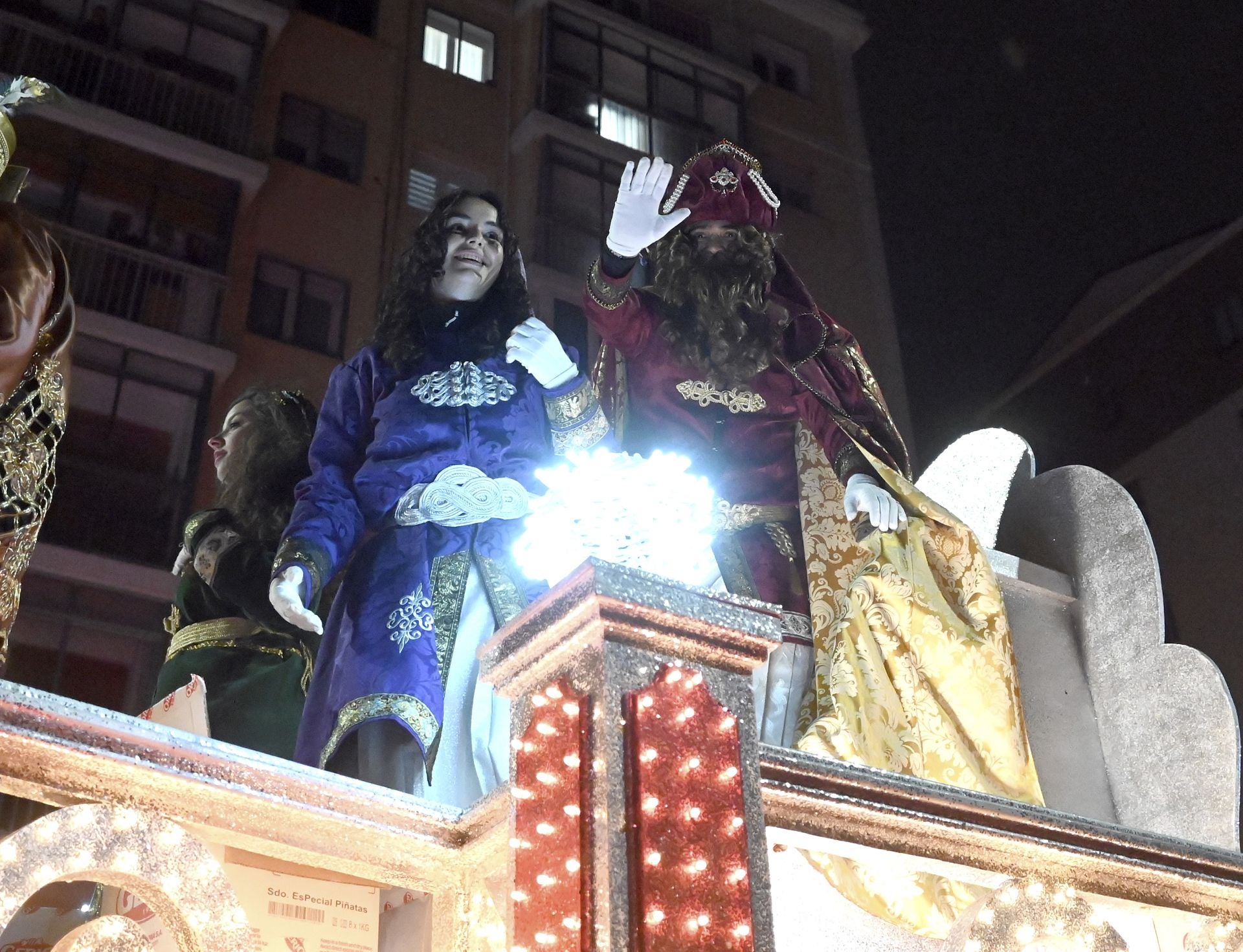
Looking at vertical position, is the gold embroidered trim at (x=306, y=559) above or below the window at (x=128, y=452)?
below

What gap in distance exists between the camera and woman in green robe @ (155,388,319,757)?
12.9ft

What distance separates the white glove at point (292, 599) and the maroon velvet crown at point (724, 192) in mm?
1836

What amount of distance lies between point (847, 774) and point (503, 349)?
6.31 feet

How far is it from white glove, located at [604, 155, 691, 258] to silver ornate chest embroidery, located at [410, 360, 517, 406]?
1.69 ft

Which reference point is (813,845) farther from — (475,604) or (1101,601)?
(1101,601)

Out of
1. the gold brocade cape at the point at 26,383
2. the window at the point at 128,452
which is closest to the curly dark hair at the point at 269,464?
the gold brocade cape at the point at 26,383

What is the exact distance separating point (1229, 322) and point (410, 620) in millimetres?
11317

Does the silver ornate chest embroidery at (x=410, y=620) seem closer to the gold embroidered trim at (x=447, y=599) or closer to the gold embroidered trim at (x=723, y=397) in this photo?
the gold embroidered trim at (x=447, y=599)

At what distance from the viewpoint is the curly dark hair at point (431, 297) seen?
3822 millimetres

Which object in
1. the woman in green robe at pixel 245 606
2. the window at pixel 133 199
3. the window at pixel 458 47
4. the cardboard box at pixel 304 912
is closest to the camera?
the cardboard box at pixel 304 912

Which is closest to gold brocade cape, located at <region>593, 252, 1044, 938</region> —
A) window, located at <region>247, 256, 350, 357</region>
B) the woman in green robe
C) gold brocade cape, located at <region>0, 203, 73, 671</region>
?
the woman in green robe

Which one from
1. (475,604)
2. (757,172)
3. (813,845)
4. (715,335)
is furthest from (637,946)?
(757,172)

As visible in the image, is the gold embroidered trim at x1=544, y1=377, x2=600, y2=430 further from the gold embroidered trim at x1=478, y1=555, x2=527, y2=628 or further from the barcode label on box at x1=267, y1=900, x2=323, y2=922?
the barcode label on box at x1=267, y1=900, x2=323, y2=922

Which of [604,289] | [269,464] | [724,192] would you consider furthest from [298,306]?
[604,289]
